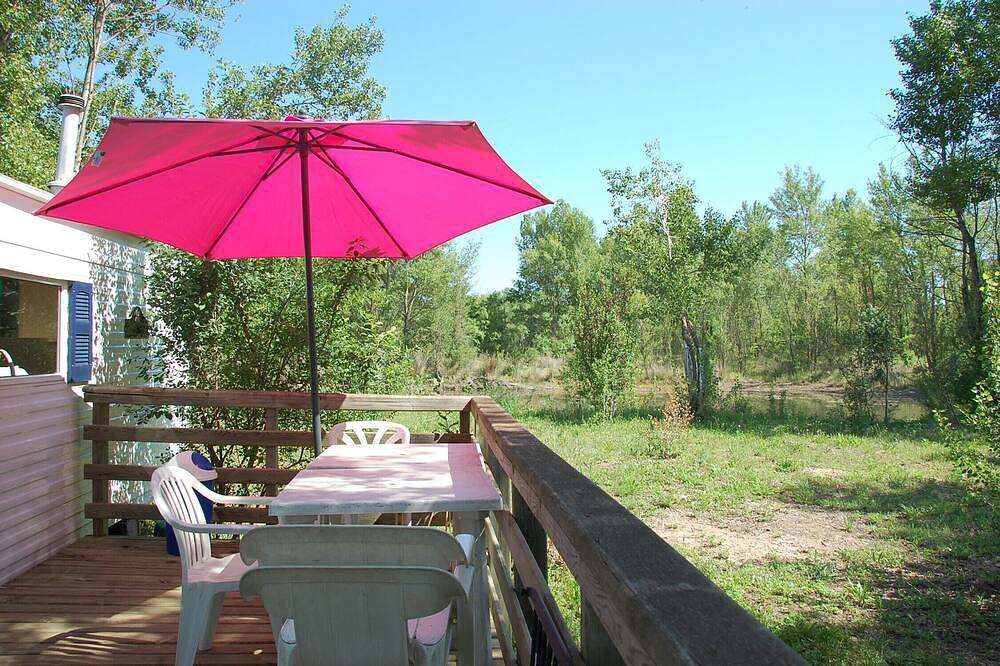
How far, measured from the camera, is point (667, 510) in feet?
24.5

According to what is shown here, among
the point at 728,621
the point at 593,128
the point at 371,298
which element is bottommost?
the point at 728,621

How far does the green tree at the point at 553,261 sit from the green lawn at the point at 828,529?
20.8 meters

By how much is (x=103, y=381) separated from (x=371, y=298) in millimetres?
2382

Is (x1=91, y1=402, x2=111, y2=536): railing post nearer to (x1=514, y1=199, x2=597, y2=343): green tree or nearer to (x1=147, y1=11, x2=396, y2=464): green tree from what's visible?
(x1=147, y1=11, x2=396, y2=464): green tree

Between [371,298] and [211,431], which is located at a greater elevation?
[371,298]

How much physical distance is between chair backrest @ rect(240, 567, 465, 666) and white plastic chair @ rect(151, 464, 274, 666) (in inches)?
29.2

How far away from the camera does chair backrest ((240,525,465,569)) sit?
1586 mm

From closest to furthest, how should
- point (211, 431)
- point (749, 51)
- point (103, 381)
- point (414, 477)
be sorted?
point (414, 477)
point (211, 431)
point (103, 381)
point (749, 51)

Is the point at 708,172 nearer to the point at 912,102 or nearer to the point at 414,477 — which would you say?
the point at 912,102

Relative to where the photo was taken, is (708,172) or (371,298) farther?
(708,172)

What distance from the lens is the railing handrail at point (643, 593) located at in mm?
733

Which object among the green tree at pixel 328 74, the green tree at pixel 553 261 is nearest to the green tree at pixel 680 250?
the green tree at pixel 328 74

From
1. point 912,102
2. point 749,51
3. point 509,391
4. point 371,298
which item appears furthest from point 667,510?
point 509,391

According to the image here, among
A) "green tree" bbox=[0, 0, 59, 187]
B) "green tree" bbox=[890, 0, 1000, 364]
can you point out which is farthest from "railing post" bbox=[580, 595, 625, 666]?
"green tree" bbox=[0, 0, 59, 187]
